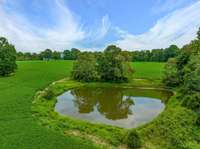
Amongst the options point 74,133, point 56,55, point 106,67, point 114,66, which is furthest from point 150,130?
point 56,55

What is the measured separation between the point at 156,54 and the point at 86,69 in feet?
192

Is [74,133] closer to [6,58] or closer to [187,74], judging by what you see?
→ [187,74]

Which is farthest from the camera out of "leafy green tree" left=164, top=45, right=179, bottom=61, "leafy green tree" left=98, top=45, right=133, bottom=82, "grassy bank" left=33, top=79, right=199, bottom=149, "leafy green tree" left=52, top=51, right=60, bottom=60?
"leafy green tree" left=52, top=51, right=60, bottom=60

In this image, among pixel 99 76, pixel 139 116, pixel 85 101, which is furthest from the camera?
pixel 99 76

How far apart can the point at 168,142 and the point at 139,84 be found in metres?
23.6

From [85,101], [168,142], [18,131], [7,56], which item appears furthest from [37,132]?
[7,56]

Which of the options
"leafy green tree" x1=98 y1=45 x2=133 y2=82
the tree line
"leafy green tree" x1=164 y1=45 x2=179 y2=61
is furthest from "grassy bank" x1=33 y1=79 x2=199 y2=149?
"leafy green tree" x1=164 y1=45 x2=179 y2=61

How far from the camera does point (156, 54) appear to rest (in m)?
90.1

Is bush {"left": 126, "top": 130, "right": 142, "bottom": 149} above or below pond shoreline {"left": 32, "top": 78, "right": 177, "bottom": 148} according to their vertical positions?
above

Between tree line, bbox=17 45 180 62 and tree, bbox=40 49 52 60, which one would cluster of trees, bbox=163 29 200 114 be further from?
tree, bbox=40 49 52 60

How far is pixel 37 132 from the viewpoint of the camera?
1452 centimetres

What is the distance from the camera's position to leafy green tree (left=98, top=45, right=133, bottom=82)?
36903mm

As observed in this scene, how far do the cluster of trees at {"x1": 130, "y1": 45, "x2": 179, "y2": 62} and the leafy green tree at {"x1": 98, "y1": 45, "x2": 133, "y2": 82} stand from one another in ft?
173

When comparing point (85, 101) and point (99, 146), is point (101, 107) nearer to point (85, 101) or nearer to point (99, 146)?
point (85, 101)
